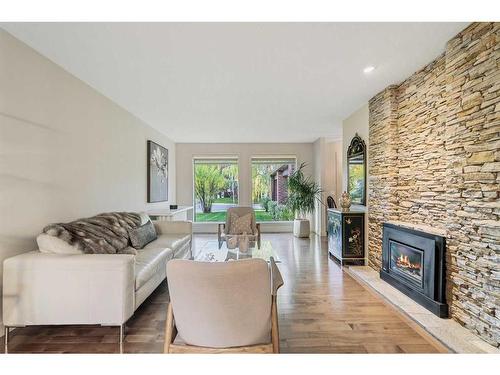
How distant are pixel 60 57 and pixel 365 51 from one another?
2.93 meters

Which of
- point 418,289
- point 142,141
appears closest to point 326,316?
point 418,289

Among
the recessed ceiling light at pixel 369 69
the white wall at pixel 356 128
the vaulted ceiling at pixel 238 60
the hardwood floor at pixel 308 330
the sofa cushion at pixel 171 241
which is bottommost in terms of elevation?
the hardwood floor at pixel 308 330

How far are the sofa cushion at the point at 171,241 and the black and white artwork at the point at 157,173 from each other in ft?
4.59

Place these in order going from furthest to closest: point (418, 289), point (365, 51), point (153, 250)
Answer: point (153, 250), point (418, 289), point (365, 51)

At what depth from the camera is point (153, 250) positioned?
3.07 m

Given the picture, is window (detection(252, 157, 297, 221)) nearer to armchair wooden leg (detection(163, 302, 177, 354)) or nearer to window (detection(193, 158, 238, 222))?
window (detection(193, 158, 238, 222))

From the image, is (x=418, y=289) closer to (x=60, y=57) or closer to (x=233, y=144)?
(x=60, y=57)

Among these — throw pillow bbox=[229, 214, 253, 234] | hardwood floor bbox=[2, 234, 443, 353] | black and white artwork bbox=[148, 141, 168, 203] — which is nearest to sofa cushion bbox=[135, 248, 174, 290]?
hardwood floor bbox=[2, 234, 443, 353]

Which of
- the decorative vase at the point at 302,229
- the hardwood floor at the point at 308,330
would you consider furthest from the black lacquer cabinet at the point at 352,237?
the decorative vase at the point at 302,229

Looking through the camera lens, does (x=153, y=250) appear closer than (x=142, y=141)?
Yes

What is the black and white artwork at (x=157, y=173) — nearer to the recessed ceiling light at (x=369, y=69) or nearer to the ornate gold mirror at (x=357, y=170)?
the ornate gold mirror at (x=357, y=170)

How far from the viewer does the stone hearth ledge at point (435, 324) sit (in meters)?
1.87

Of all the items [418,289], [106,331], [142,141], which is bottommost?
[106,331]

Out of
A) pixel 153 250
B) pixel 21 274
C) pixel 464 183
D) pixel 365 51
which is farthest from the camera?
pixel 153 250
